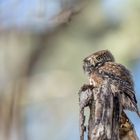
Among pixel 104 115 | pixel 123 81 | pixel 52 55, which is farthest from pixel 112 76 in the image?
pixel 52 55

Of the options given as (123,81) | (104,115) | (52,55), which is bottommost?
(104,115)

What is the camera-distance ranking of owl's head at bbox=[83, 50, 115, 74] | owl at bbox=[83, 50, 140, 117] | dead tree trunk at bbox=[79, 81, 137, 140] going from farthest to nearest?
owl's head at bbox=[83, 50, 115, 74] → owl at bbox=[83, 50, 140, 117] → dead tree trunk at bbox=[79, 81, 137, 140]

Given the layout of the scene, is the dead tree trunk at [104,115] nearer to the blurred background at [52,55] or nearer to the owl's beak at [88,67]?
the owl's beak at [88,67]

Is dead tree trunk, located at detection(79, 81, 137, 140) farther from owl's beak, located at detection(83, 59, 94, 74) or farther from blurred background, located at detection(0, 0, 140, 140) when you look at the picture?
blurred background, located at detection(0, 0, 140, 140)

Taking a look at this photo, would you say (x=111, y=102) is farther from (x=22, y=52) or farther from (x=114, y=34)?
(x=114, y=34)

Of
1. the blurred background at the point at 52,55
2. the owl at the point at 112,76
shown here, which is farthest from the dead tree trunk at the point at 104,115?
the blurred background at the point at 52,55

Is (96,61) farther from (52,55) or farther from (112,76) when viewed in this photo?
(52,55)

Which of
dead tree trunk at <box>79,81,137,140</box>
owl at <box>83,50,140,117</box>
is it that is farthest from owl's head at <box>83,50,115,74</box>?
dead tree trunk at <box>79,81,137,140</box>
